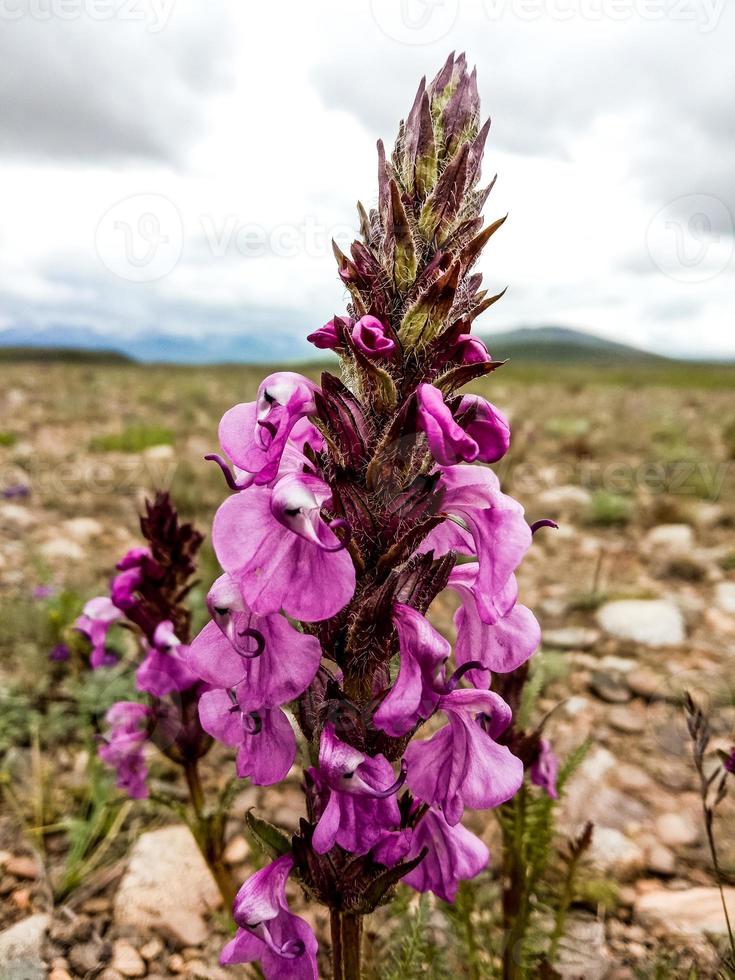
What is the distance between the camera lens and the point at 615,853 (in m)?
2.89

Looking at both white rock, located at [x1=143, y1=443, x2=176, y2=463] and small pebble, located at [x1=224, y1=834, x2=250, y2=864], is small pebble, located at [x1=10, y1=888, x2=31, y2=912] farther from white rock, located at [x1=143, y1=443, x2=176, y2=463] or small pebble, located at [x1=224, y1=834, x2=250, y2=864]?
white rock, located at [x1=143, y1=443, x2=176, y2=463]

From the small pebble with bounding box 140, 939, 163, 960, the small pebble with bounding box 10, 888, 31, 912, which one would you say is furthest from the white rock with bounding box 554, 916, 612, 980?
the small pebble with bounding box 10, 888, 31, 912

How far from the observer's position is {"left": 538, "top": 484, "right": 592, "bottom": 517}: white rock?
7.31 metres

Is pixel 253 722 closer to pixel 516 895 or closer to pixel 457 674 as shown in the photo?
pixel 457 674

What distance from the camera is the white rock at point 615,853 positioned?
2.83m

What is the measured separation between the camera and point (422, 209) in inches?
53.6

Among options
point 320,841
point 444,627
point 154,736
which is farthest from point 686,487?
point 320,841

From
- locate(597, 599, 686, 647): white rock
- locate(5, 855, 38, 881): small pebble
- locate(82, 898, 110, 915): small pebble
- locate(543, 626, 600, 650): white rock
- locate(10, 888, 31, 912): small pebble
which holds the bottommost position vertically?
locate(82, 898, 110, 915): small pebble

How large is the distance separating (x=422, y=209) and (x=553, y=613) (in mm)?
4174

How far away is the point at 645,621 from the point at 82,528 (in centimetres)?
492

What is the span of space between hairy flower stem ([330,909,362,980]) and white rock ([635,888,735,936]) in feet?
5.15

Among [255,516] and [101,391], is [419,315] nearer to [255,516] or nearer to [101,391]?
[255,516]

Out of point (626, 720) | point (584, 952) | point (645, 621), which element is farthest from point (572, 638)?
point (584, 952)

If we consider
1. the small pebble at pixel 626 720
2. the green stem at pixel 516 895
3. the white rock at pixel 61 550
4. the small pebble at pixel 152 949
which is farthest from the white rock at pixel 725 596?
the white rock at pixel 61 550
